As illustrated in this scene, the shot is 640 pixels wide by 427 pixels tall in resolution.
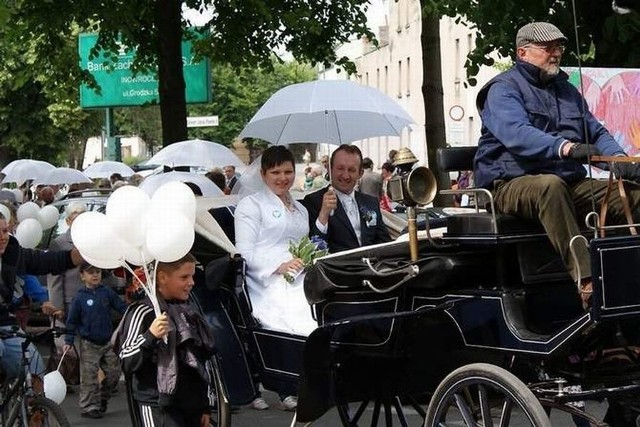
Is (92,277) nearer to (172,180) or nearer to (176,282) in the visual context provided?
(172,180)

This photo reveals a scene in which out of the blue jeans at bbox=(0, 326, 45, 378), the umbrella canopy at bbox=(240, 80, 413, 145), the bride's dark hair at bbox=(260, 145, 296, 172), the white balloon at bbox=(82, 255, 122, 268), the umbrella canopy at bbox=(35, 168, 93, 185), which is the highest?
the umbrella canopy at bbox=(240, 80, 413, 145)

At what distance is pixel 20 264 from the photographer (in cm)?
805

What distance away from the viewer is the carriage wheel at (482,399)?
554 centimetres

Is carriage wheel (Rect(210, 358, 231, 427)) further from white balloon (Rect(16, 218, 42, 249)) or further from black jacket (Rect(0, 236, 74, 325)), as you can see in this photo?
white balloon (Rect(16, 218, 42, 249))

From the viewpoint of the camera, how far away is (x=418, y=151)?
51.4 meters

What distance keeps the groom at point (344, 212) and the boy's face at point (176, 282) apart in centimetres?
180

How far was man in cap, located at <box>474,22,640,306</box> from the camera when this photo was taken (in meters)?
5.73

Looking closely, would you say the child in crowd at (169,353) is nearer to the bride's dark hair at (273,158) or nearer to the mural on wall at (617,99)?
the bride's dark hair at (273,158)

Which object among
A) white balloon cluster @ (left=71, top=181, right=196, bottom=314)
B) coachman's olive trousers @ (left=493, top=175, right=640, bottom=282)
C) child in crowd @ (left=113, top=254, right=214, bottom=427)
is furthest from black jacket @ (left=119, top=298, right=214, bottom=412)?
coachman's olive trousers @ (left=493, top=175, right=640, bottom=282)

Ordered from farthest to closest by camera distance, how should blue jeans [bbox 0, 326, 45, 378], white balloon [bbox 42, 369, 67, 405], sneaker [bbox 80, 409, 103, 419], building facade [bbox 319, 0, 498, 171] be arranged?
building facade [bbox 319, 0, 498, 171] → sneaker [bbox 80, 409, 103, 419] → white balloon [bbox 42, 369, 67, 405] → blue jeans [bbox 0, 326, 45, 378]

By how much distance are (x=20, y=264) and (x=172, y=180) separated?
540 centimetres

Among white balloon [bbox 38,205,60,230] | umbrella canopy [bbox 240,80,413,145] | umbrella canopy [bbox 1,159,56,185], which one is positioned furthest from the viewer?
umbrella canopy [bbox 1,159,56,185]

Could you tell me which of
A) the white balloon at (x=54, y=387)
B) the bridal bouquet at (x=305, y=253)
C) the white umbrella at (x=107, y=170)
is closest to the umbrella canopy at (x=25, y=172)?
the white umbrella at (x=107, y=170)

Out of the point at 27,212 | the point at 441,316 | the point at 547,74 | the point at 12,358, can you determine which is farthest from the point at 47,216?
the point at 547,74
